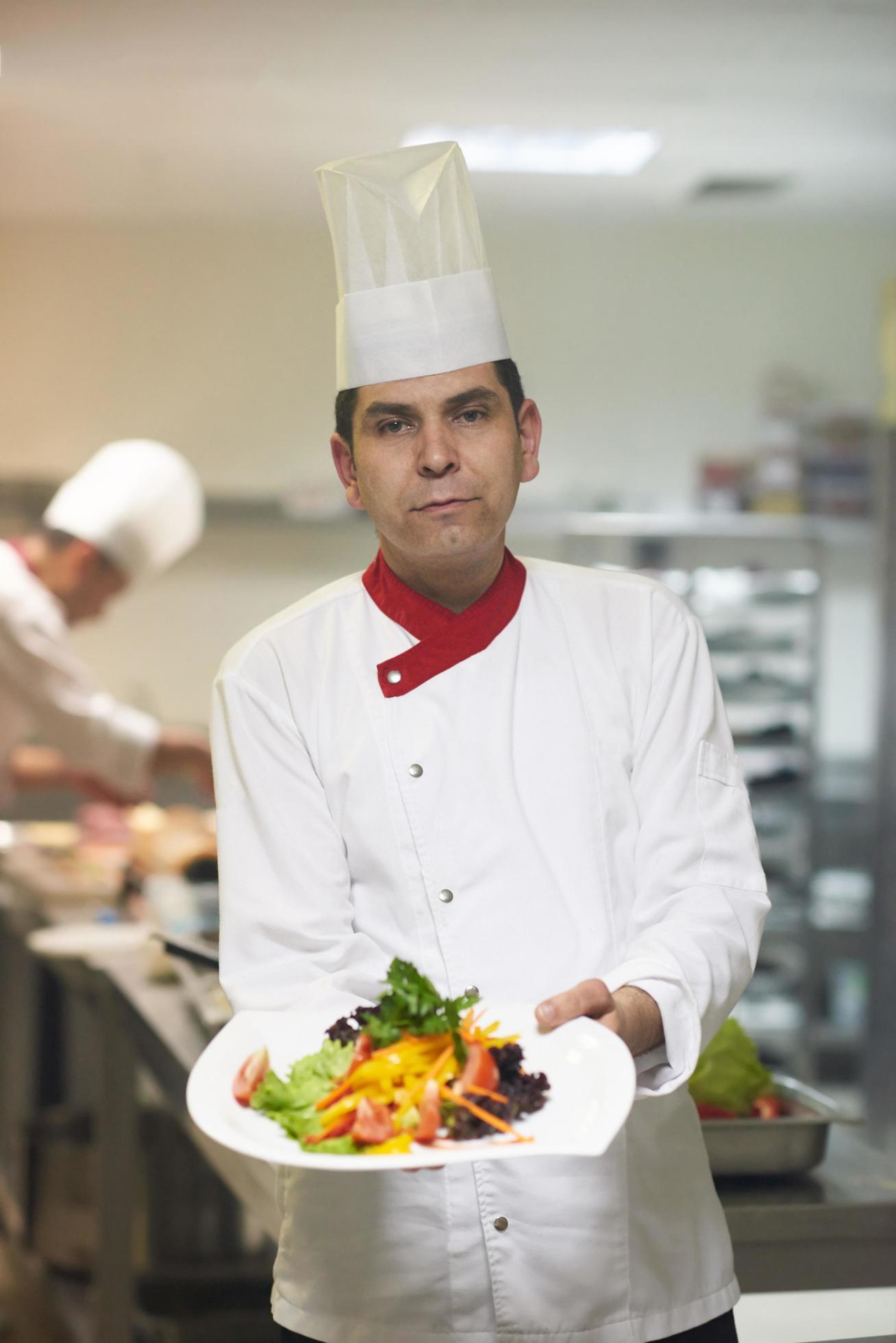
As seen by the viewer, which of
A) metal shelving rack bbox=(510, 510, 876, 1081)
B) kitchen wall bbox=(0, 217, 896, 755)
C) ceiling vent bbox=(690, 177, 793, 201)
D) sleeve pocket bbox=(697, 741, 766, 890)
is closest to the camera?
sleeve pocket bbox=(697, 741, 766, 890)

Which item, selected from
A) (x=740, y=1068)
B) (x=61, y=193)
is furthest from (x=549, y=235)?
(x=740, y=1068)

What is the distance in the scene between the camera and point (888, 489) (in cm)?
388

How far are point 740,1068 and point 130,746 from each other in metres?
2.61

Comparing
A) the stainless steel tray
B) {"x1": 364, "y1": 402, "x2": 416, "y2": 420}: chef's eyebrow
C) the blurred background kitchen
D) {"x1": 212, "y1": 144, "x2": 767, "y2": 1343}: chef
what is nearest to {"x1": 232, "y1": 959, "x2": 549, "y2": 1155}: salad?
{"x1": 212, "y1": 144, "x2": 767, "y2": 1343}: chef

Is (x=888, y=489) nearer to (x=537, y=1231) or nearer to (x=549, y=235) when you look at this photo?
(x=549, y=235)

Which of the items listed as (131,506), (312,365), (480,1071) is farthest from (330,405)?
(480,1071)

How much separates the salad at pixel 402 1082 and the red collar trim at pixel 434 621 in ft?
1.16

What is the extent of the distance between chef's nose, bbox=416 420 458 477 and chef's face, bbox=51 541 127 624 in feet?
8.82

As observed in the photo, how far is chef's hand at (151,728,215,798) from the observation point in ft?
12.6

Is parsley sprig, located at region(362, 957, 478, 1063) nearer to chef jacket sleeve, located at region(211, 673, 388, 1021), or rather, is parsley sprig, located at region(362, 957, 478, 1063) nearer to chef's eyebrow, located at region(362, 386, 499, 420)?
chef jacket sleeve, located at region(211, 673, 388, 1021)

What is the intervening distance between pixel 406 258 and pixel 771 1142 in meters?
1.09

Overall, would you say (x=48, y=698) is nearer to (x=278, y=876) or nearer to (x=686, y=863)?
(x=278, y=876)

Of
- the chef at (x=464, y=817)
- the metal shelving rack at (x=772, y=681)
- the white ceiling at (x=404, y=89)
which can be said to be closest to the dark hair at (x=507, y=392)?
the chef at (x=464, y=817)

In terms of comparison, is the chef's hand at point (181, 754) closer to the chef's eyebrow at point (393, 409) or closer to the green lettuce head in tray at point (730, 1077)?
the green lettuce head in tray at point (730, 1077)
